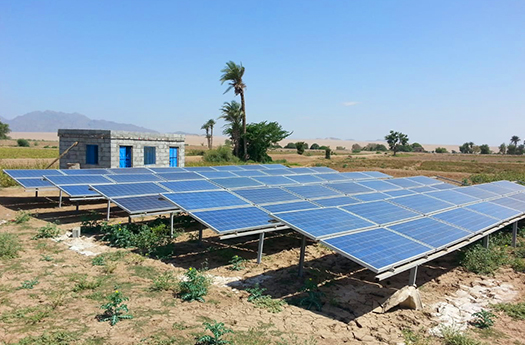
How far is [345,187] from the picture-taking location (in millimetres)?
16875


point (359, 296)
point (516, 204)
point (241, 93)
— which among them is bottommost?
point (359, 296)

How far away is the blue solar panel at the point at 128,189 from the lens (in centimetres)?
1409

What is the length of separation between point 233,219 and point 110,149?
17284 millimetres

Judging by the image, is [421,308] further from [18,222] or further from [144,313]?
[18,222]

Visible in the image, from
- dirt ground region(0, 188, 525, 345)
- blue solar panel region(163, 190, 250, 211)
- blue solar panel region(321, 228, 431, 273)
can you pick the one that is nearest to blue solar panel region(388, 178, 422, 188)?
dirt ground region(0, 188, 525, 345)

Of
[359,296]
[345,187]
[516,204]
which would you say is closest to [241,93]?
[345,187]

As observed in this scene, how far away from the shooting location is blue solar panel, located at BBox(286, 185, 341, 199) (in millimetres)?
14117

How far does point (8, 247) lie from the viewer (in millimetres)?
10797

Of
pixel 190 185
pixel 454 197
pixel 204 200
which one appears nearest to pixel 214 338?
pixel 204 200

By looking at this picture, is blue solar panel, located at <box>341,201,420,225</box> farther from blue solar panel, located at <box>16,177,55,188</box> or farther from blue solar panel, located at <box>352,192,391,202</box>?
blue solar panel, located at <box>16,177,55,188</box>

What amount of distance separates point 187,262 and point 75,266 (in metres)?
3.04

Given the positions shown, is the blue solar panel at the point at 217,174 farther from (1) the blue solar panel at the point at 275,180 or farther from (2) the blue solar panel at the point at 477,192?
(2) the blue solar panel at the point at 477,192

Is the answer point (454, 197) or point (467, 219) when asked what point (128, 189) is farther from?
point (454, 197)

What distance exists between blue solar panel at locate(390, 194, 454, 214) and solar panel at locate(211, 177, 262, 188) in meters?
6.37
